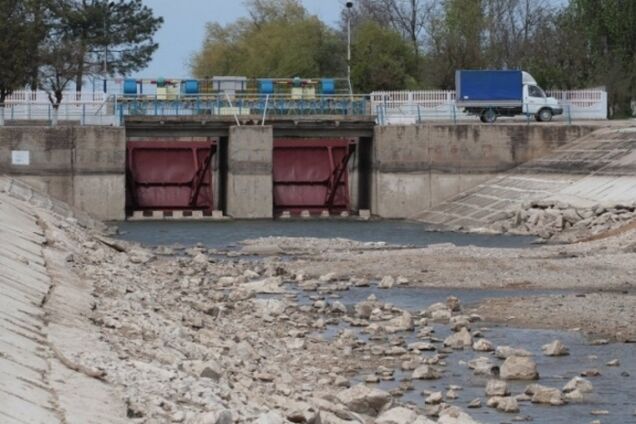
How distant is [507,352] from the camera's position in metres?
21.6

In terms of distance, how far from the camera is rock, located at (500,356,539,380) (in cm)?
1980

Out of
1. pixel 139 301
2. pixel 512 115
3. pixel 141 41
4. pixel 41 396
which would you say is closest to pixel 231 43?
pixel 141 41

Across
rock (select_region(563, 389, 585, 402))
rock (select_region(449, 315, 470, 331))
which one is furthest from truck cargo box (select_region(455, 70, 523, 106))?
rock (select_region(563, 389, 585, 402))

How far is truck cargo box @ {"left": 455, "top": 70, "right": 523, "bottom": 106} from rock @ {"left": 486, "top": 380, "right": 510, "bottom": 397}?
159ft

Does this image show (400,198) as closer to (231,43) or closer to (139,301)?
(139,301)

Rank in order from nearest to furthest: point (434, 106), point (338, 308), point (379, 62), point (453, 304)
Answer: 1. point (453, 304)
2. point (338, 308)
3. point (434, 106)
4. point (379, 62)

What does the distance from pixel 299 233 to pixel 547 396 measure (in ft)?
112

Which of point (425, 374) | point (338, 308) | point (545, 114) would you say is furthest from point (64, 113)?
point (425, 374)

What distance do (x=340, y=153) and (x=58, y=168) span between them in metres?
13.0

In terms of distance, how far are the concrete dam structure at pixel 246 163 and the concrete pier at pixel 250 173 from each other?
0.04 m

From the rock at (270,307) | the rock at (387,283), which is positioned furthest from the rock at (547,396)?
the rock at (387,283)

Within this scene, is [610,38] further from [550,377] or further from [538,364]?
[550,377]

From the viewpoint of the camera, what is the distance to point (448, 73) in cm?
8956

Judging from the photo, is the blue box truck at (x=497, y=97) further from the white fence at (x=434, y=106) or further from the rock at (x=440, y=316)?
the rock at (x=440, y=316)
